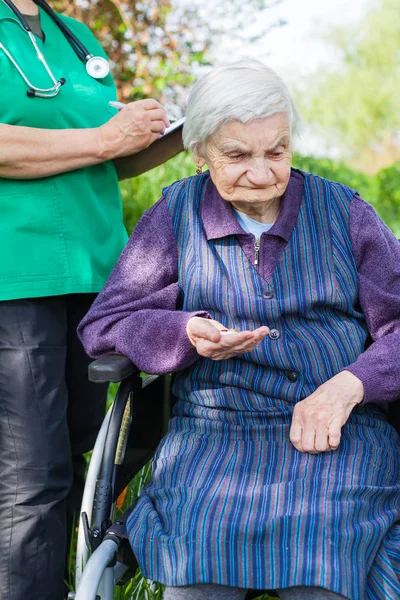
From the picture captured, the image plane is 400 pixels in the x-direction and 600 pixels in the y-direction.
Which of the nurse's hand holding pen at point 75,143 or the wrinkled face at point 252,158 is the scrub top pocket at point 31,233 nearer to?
the nurse's hand holding pen at point 75,143

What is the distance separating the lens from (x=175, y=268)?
2379 millimetres

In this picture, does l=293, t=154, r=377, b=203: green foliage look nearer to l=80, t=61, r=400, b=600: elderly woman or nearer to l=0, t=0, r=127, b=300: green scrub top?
l=0, t=0, r=127, b=300: green scrub top

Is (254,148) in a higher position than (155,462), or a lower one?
higher

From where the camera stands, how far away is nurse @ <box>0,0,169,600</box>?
235 cm

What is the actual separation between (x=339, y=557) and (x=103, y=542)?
1.77 ft

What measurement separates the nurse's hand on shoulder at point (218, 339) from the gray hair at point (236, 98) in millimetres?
522

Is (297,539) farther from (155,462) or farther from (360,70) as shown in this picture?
(360,70)

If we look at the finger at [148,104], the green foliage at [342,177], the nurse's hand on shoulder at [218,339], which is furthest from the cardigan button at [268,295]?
the green foliage at [342,177]

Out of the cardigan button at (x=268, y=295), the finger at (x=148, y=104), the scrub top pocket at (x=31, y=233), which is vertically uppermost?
the finger at (x=148, y=104)

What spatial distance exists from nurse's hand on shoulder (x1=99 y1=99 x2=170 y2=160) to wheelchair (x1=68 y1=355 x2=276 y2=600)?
0.63m

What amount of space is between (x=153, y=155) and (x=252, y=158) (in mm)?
584

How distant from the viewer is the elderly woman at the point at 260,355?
74.7 inches

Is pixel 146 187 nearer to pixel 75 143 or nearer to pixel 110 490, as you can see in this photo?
pixel 75 143

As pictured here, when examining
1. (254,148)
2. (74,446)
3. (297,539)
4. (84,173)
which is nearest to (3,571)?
(74,446)
